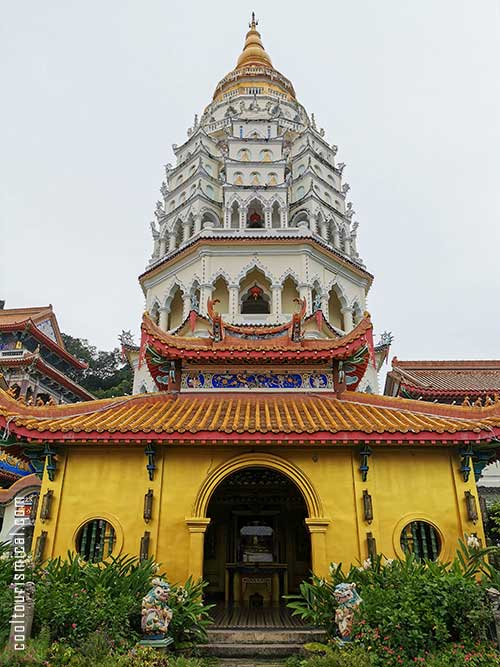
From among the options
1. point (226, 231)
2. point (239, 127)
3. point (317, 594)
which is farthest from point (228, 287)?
point (317, 594)

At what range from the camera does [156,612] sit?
7051 millimetres

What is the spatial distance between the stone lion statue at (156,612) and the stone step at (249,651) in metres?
1.03

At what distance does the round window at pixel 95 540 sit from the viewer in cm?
919

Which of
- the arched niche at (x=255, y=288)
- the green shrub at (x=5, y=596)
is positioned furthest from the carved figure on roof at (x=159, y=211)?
the green shrub at (x=5, y=596)

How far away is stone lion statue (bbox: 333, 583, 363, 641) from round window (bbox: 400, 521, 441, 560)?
2.26 metres

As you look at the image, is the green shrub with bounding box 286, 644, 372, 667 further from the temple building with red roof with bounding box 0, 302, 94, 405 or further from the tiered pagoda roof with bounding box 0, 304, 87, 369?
the tiered pagoda roof with bounding box 0, 304, 87, 369

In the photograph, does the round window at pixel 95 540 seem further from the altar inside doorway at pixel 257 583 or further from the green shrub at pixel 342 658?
the green shrub at pixel 342 658

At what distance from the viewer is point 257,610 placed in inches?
419

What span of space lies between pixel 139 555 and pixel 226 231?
17746 millimetres

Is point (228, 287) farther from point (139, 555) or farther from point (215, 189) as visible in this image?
point (139, 555)

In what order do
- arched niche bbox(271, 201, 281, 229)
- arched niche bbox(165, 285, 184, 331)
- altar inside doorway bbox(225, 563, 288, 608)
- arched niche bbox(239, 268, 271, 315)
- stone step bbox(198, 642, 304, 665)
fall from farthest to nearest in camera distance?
arched niche bbox(271, 201, 281, 229) < arched niche bbox(165, 285, 184, 331) < arched niche bbox(239, 268, 271, 315) < altar inside doorway bbox(225, 563, 288, 608) < stone step bbox(198, 642, 304, 665)

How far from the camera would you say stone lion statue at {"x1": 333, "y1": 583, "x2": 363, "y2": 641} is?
7020 millimetres

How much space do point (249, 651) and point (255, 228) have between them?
20.6 m

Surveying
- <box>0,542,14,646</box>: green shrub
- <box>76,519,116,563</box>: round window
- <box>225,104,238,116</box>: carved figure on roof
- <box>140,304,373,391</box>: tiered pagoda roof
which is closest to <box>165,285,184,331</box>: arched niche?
<box>140,304,373,391</box>: tiered pagoda roof
